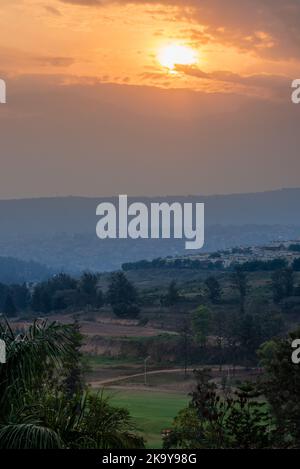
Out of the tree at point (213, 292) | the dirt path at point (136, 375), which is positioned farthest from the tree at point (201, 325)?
the tree at point (213, 292)

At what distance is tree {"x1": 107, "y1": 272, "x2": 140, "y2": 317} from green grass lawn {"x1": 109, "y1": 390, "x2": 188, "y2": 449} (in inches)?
1387

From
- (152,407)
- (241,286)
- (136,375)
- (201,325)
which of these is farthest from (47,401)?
(241,286)

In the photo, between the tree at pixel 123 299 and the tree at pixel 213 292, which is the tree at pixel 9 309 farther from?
the tree at pixel 213 292

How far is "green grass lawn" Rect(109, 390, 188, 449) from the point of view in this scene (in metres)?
46.8

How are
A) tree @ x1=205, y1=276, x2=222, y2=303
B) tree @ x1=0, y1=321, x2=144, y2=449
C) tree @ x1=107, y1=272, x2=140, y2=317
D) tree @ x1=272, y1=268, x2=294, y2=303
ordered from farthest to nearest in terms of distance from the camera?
tree @ x1=205, y1=276, x2=222, y2=303 < tree @ x1=107, y1=272, x2=140, y2=317 < tree @ x1=272, y1=268, x2=294, y2=303 < tree @ x1=0, y1=321, x2=144, y2=449

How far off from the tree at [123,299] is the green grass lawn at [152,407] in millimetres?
35229

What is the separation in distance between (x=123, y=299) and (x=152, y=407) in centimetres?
4708

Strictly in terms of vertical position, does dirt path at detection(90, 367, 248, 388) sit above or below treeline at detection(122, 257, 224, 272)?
below

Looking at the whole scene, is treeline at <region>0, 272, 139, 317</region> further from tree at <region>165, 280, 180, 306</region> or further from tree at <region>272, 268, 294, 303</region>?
tree at <region>272, 268, 294, 303</region>

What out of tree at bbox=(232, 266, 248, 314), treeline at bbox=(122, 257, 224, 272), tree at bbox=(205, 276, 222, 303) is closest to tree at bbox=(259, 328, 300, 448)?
tree at bbox=(232, 266, 248, 314)

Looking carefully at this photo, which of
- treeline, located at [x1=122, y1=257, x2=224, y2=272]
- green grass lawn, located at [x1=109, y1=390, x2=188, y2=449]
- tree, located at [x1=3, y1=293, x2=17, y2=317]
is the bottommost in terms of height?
green grass lawn, located at [x1=109, y1=390, x2=188, y2=449]

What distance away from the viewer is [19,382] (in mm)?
10016
